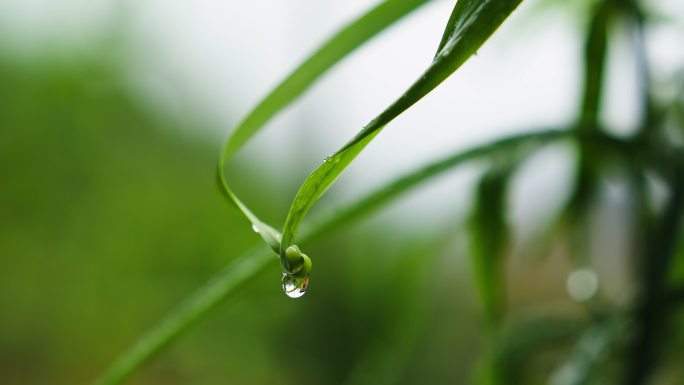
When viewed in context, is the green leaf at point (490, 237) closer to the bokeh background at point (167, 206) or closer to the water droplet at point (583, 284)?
the water droplet at point (583, 284)

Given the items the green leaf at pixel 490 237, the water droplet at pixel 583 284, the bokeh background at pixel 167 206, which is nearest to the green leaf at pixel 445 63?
the green leaf at pixel 490 237

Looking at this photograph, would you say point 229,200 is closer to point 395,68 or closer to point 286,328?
point 395,68

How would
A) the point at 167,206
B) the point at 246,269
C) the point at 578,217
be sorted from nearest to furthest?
the point at 246,269 < the point at 578,217 < the point at 167,206

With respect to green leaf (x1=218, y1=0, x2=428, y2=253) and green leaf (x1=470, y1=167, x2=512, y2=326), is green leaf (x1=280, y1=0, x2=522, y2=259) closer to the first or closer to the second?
green leaf (x1=218, y1=0, x2=428, y2=253)

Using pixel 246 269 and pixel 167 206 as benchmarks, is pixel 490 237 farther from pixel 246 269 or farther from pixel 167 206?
pixel 167 206

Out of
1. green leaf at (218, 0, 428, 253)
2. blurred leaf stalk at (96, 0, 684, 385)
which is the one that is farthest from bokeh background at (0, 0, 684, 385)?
green leaf at (218, 0, 428, 253)

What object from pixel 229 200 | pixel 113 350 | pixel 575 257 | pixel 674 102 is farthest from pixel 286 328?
pixel 229 200

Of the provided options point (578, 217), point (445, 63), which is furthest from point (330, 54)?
point (578, 217)
